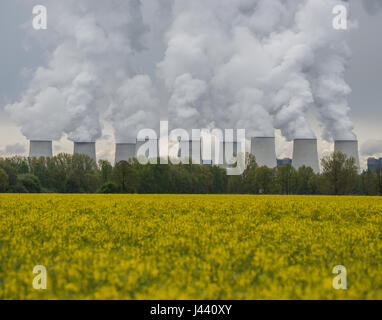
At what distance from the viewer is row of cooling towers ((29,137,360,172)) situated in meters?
53.2

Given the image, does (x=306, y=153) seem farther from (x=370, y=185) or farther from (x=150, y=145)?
(x=150, y=145)

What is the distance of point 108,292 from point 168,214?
26.9 feet

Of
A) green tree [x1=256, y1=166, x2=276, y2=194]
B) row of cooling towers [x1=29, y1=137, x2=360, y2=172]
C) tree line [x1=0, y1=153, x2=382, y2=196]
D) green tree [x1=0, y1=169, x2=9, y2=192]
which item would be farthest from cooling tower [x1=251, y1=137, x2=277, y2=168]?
green tree [x1=0, y1=169, x2=9, y2=192]

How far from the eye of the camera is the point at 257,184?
185ft

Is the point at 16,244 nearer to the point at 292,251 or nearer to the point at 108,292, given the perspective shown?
the point at 108,292

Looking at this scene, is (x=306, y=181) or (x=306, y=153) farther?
(x=306, y=181)

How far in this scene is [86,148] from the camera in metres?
59.6

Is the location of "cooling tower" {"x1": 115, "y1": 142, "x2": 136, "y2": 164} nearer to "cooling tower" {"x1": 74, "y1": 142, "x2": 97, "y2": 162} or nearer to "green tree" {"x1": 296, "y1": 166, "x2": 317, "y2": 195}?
"cooling tower" {"x1": 74, "y1": 142, "x2": 97, "y2": 162}

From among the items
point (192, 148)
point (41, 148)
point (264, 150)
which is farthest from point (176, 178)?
point (41, 148)

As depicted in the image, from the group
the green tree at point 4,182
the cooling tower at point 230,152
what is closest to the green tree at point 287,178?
the cooling tower at point 230,152

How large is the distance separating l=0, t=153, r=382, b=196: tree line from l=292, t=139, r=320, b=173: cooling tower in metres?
0.92

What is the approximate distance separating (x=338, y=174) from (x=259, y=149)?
10725 millimetres

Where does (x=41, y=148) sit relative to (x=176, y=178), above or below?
above
